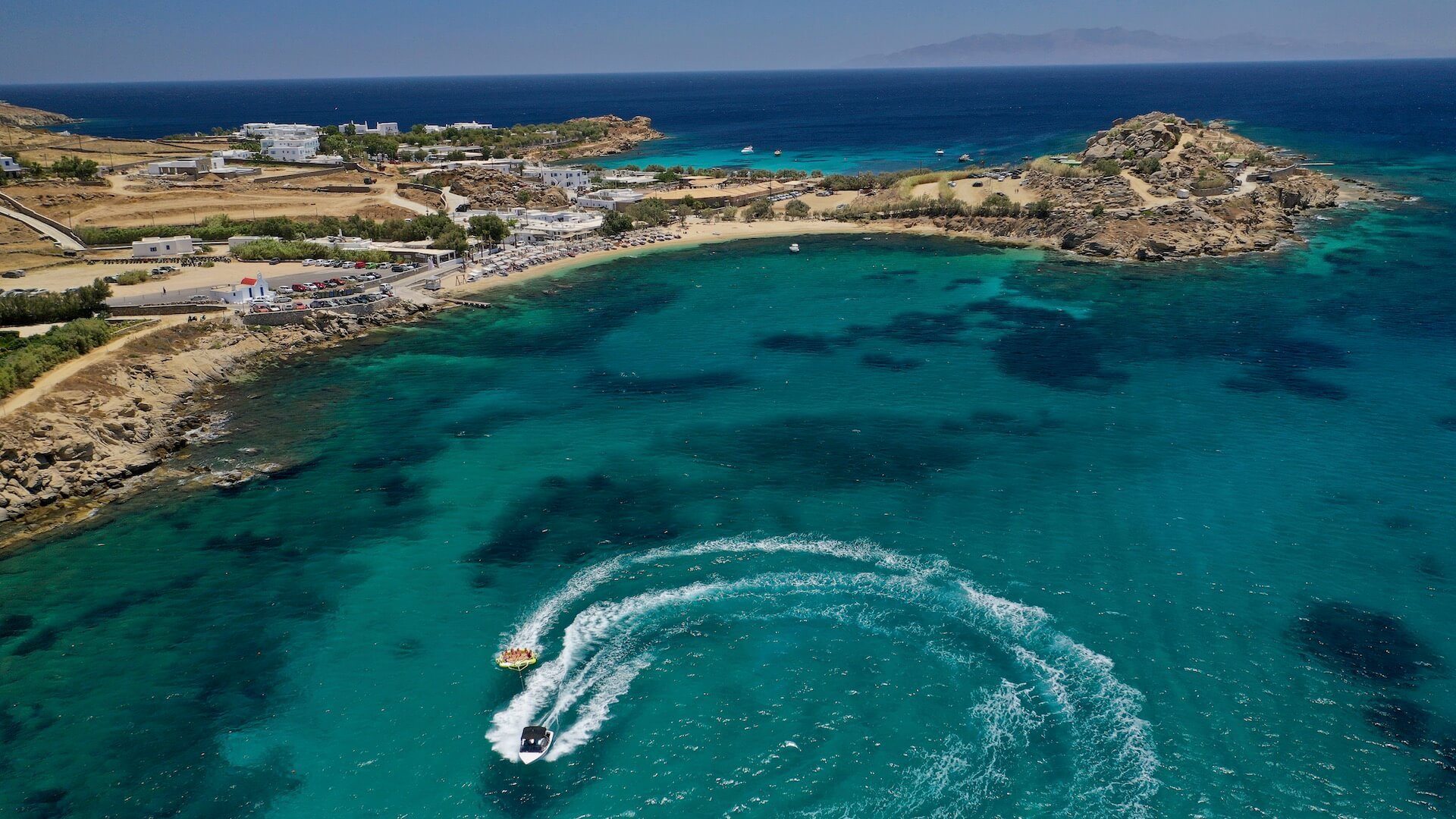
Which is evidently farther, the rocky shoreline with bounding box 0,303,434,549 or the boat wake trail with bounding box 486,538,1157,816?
the rocky shoreline with bounding box 0,303,434,549

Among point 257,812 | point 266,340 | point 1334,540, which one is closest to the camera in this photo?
point 257,812

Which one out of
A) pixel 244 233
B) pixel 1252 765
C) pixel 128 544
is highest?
pixel 244 233

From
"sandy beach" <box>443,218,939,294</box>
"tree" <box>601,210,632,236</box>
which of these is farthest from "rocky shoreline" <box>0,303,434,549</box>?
"tree" <box>601,210,632,236</box>

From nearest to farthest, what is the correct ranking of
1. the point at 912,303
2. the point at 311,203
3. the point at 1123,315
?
the point at 1123,315 < the point at 912,303 < the point at 311,203

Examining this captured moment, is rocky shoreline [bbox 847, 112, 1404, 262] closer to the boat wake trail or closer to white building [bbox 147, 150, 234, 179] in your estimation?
the boat wake trail

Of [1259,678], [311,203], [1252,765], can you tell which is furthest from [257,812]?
[311,203]

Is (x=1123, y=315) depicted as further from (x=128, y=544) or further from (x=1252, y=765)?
(x=128, y=544)

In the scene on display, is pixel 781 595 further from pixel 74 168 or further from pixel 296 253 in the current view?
pixel 74 168

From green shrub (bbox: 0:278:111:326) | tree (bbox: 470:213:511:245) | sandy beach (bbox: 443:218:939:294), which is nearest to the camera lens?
green shrub (bbox: 0:278:111:326)
